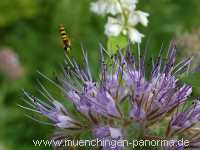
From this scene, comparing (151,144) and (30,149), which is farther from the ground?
(30,149)

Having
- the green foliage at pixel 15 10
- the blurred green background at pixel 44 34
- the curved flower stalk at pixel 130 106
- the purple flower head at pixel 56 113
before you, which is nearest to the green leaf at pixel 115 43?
the curved flower stalk at pixel 130 106

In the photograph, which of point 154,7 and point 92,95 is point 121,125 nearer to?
point 92,95

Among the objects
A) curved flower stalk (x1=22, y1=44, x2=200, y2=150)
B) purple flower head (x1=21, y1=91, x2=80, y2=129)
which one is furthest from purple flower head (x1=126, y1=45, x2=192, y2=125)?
purple flower head (x1=21, y1=91, x2=80, y2=129)

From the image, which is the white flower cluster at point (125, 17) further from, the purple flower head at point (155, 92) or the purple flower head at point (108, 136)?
the purple flower head at point (108, 136)

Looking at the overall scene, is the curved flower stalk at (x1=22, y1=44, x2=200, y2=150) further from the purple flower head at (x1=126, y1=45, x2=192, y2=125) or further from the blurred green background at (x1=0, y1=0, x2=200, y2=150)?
the blurred green background at (x1=0, y1=0, x2=200, y2=150)

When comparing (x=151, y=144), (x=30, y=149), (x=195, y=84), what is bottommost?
(x=151, y=144)

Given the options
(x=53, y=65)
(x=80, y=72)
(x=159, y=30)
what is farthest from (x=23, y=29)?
(x=80, y=72)

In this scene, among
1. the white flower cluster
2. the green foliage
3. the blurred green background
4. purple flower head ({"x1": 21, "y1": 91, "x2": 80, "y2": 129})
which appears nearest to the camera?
purple flower head ({"x1": 21, "y1": 91, "x2": 80, "y2": 129})
